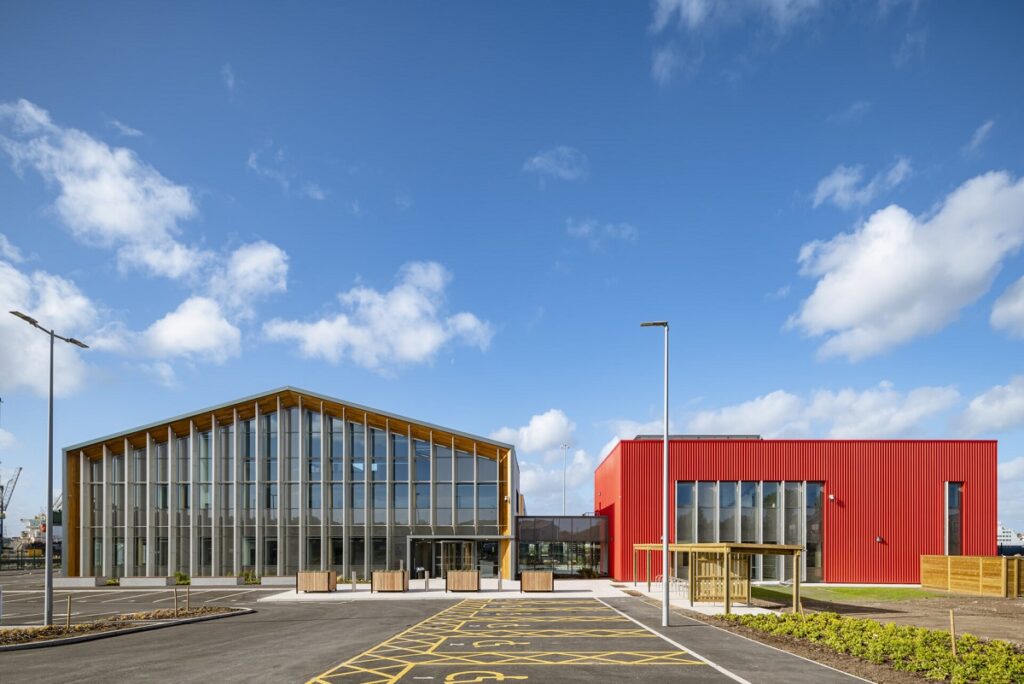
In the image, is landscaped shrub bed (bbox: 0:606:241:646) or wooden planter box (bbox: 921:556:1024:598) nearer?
landscaped shrub bed (bbox: 0:606:241:646)

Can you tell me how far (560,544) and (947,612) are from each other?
25.5 metres

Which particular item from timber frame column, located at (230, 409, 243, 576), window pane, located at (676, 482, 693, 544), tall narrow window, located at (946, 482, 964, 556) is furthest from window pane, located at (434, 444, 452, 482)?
tall narrow window, located at (946, 482, 964, 556)

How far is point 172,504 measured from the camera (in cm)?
4781

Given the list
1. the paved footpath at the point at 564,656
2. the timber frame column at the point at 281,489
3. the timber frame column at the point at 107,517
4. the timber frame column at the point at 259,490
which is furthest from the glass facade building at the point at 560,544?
the timber frame column at the point at 107,517

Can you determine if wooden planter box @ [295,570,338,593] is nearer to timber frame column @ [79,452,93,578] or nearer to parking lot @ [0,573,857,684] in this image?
parking lot @ [0,573,857,684]

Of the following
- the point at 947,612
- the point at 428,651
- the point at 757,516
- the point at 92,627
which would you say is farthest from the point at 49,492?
the point at 757,516

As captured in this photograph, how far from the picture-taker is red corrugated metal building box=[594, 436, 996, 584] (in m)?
43.7

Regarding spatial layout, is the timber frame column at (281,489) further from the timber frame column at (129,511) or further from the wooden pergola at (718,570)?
the wooden pergola at (718,570)

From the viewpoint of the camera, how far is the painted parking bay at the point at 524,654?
1487 centimetres

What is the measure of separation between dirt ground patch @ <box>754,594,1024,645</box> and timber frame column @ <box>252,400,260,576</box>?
2961 cm

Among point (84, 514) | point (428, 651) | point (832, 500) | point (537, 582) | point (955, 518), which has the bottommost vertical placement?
point (537, 582)

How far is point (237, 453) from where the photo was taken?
157 feet

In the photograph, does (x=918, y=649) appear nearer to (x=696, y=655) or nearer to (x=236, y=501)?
(x=696, y=655)

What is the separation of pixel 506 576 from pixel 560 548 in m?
4.85
